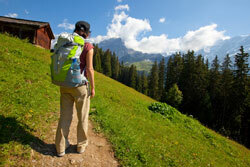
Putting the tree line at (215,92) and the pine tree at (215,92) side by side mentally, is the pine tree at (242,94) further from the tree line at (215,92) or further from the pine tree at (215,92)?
the pine tree at (215,92)

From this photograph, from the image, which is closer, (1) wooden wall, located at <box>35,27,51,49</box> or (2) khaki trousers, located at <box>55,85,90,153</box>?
(2) khaki trousers, located at <box>55,85,90,153</box>

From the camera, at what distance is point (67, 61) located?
308 cm

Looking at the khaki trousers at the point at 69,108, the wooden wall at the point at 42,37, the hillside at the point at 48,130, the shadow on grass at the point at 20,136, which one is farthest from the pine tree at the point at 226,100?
the wooden wall at the point at 42,37

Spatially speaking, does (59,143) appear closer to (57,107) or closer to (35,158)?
(35,158)

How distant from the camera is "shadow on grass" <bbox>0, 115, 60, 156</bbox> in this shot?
3.71m

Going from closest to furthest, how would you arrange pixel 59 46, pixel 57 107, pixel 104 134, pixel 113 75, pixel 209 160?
pixel 59 46 → pixel 104 134 → pixel 57 107 → pixel 209 160 → pixel 113 75

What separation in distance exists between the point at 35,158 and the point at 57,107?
11.2 feet

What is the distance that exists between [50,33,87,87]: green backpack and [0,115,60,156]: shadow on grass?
200 centimetres

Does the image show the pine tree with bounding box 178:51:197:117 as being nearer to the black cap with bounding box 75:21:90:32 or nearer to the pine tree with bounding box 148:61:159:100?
the pine tree with bounding box 148:61:159:100

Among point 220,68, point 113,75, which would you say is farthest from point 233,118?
point 113,75

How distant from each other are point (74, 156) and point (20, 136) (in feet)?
5.16

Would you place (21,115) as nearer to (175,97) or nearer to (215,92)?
(175,97)

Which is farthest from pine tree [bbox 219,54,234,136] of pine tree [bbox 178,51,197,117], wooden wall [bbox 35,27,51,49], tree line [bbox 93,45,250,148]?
wooden wall [bbox 35,27,51,49]

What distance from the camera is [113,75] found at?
10312 cm
